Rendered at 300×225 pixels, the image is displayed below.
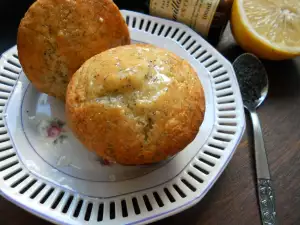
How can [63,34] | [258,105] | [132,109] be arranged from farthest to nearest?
[258,105] → [63,34] → [132,109]

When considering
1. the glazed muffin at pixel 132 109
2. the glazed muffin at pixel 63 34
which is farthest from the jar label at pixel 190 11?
the glazed muffin at pixel 132 109

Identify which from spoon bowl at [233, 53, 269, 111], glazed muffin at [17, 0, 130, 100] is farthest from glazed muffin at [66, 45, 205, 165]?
spoon bowl at [233, 53, 269, 111]

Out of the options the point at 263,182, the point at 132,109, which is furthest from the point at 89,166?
the point at 263,182

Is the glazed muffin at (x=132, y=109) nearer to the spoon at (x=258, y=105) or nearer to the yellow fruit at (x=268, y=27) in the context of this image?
the spoon at (x=258, y=105)

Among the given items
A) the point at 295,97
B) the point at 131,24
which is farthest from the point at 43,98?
the point at 295,97

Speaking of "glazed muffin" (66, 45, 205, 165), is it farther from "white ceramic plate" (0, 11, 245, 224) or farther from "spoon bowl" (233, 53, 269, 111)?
"spoon bowl" (233, 53, 269, 111)

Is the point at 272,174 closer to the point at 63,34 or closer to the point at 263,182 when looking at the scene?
the point at 263,182
